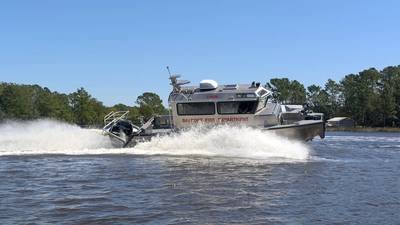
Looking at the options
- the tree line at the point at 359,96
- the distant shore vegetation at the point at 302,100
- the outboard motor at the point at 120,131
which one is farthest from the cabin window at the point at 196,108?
the tree line at the point at 359,96

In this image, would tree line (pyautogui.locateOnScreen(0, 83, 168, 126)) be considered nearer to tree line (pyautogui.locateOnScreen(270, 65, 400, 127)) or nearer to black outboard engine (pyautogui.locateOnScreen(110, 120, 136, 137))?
tree line (pyautogui.locateOnScreen(270, 65, 400, 127))

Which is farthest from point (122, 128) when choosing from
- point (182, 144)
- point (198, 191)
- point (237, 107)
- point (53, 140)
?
point (198, 191)

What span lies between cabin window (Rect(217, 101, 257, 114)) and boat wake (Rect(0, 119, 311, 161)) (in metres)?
1.50

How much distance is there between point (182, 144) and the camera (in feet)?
86.6

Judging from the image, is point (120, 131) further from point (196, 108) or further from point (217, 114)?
point (217, 114)

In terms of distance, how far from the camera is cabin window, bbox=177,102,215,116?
27.9m

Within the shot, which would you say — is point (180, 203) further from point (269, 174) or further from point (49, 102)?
point (49, 102)

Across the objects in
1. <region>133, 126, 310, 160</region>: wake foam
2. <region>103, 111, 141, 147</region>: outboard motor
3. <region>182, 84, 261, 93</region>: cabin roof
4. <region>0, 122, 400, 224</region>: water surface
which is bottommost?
<region>0, 122, 400, 224</region>: water surface

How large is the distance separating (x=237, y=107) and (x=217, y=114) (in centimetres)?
110

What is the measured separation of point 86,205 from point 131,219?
1820 mm

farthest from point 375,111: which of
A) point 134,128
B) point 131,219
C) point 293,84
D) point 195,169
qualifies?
point 131,219

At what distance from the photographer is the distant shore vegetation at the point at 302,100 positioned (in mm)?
113500

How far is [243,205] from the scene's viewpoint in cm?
1177

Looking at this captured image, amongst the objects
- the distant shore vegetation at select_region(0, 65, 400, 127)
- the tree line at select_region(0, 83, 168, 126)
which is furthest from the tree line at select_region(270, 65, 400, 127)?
the tree line at select_region(0, 83, 168, 126)
